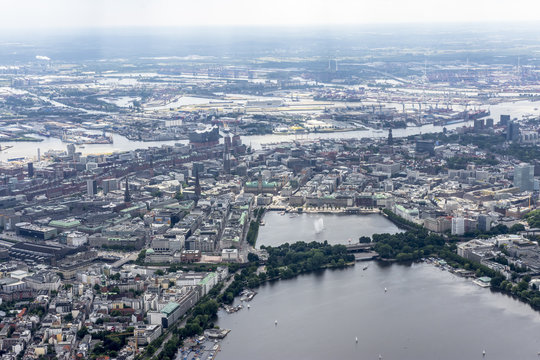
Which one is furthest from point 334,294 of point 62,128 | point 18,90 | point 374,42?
point 374,42

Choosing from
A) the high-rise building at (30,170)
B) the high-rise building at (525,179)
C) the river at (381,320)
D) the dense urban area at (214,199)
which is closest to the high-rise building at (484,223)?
the dense urban area at (214,199)

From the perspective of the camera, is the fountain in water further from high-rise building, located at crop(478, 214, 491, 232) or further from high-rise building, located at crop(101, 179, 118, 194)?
high-rise building, located at crop(101, 179, 118, 194)

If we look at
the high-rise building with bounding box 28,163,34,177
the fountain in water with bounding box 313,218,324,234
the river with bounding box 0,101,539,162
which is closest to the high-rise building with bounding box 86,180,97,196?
the high-rise building with bounding box 28,163,34,177

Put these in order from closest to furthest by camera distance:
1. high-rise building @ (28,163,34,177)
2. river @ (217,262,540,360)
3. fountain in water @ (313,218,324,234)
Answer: river @ (217,262,540,360)
fountain in water @ (313,218,324,234)
high-rise building @ (28,163,34,177)

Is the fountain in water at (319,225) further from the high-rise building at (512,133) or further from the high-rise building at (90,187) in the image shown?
the high-rise building at (512,133)

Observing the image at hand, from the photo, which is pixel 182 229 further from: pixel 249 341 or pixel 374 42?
pixel 374 42

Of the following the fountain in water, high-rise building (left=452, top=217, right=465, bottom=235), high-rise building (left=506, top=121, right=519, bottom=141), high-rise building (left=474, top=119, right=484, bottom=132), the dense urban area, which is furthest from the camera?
high-rise building (left=474, top=119, right=484, bottom=132)
